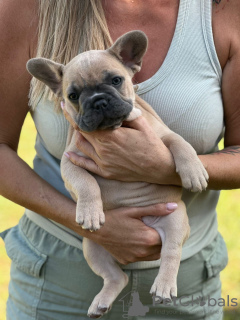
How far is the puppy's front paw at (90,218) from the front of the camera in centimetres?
218

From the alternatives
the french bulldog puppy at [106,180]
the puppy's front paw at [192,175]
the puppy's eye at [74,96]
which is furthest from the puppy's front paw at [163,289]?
the puppy's eye at [74,96]

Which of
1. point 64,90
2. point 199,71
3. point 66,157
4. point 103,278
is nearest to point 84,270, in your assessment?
point 103,278

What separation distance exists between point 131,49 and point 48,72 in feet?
1.13

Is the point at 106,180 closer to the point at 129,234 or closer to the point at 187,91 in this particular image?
the point at 129,234

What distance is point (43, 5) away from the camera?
2.34 metres

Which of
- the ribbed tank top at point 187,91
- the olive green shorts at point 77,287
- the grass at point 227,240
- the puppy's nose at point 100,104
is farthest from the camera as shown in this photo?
the grass at point 227,240

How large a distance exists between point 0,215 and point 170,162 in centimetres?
348

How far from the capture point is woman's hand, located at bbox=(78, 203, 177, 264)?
2229mm

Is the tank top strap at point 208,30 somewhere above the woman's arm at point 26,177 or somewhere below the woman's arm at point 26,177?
above

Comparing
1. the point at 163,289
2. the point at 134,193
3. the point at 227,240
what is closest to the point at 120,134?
the point at 134,193

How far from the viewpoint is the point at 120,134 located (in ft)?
7.30

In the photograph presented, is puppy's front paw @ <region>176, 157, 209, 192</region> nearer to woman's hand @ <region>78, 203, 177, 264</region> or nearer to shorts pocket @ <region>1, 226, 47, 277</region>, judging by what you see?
woman's hand @ <region>78, 203, 177, 264</region>

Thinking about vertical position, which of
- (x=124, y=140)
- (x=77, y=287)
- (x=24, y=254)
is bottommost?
(x=77, y=287)

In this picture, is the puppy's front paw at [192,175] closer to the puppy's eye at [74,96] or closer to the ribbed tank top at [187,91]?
the ribbed tank top at [187,91]
